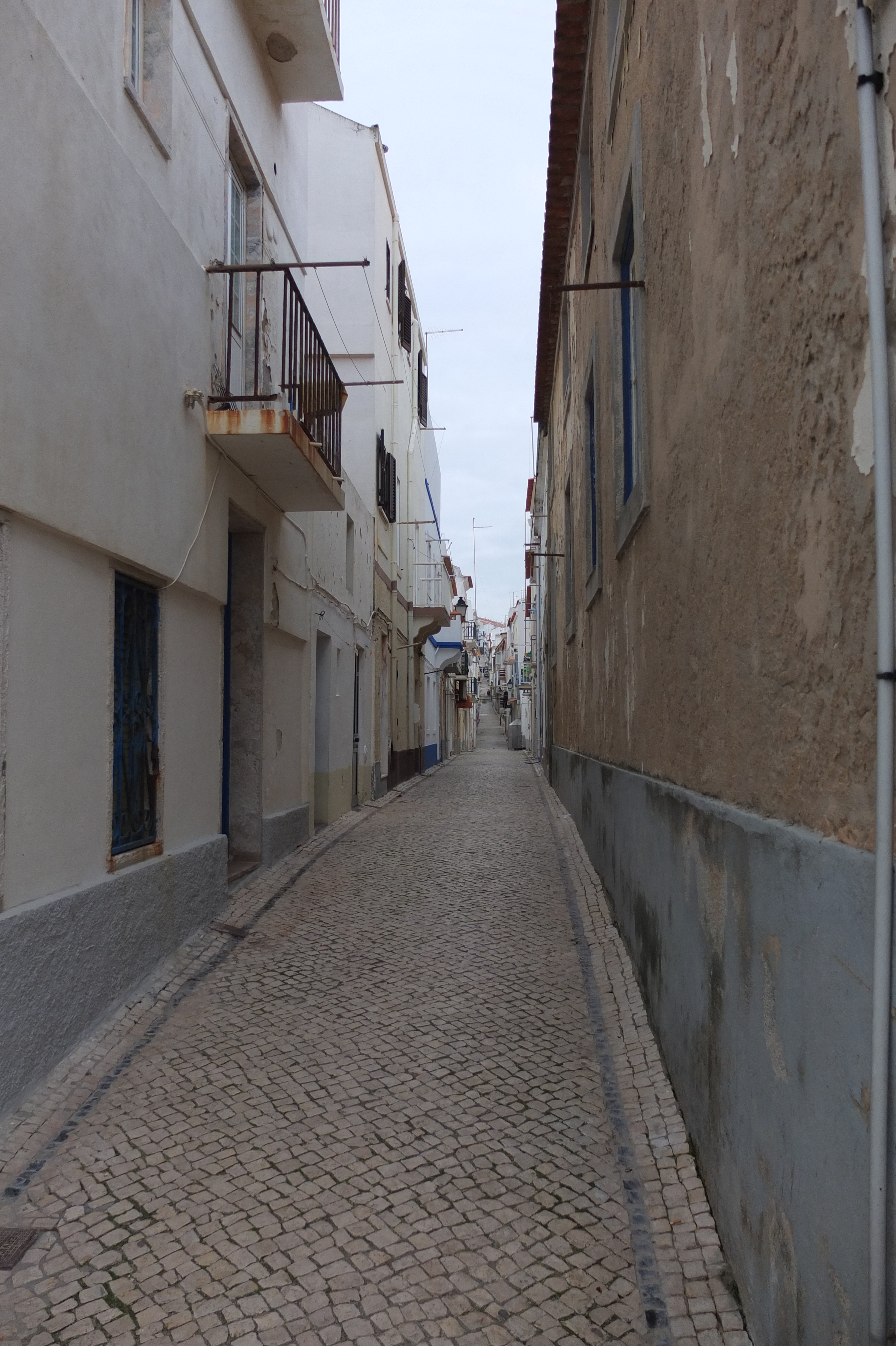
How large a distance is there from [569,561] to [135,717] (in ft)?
25.2

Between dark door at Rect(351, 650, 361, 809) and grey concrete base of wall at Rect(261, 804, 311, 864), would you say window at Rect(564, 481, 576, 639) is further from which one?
grey concrete base of wall at Rect(261, 804, 311, 864)

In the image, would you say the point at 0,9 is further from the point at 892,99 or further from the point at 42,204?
the point at 892,99

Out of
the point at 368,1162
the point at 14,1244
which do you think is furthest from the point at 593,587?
the point at 14,1244

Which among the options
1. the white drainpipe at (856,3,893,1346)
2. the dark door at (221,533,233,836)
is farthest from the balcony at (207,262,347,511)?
the white drainpipe at (856,3,893,1346)

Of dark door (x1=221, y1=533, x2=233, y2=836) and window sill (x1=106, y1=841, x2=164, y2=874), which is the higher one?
dark door (x1=221, y1=533, x2=233, y2=836)

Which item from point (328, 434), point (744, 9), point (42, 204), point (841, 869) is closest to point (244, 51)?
point (328, 434)

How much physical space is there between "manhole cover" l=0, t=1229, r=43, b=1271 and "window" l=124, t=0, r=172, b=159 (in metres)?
5.69

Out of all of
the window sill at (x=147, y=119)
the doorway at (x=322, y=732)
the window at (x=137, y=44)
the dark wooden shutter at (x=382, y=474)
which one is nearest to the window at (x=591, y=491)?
the window sill at (x=147, y=119)

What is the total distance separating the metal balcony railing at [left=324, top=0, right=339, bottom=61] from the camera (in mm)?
9109

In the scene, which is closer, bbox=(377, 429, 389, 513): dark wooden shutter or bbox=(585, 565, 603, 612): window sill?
bbox=(585, 565, 603, 612): window sill

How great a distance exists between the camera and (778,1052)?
2.35m

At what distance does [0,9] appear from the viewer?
158 inches

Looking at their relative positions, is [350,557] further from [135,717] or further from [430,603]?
[430,603]

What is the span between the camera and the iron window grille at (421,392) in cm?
2434
